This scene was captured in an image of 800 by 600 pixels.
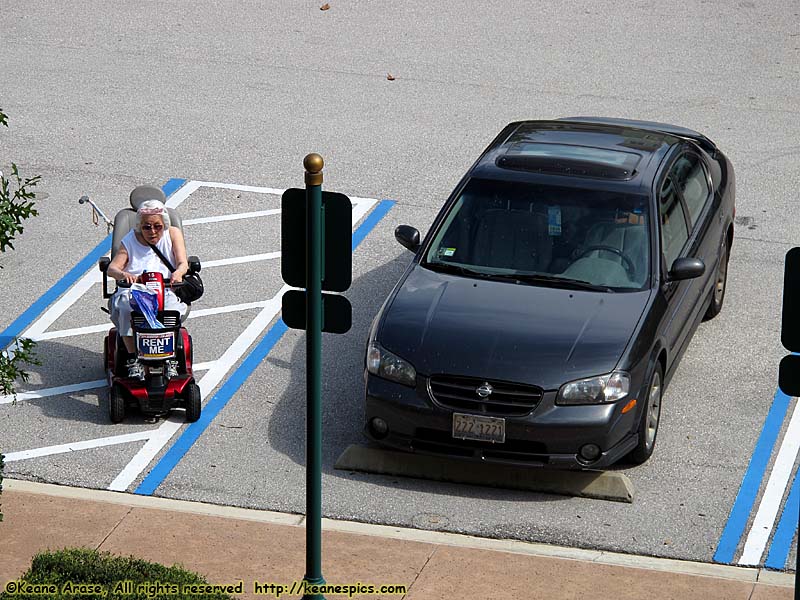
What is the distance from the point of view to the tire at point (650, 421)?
9219 mm

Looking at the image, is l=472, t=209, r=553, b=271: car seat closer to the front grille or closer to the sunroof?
the sunroof

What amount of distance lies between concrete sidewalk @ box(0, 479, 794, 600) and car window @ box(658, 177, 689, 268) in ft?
8.66

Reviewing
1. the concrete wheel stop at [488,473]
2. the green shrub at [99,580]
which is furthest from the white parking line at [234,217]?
the green shrub at [99,580]

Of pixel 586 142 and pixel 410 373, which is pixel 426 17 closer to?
pixel 586 142

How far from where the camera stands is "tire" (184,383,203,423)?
32.8ft

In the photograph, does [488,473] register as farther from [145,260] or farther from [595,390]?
[145,260]

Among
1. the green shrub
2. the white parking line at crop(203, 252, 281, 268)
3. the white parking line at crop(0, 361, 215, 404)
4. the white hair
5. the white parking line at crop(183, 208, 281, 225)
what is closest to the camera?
the green shrub

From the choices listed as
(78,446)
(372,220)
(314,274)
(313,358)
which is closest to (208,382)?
(78,446)

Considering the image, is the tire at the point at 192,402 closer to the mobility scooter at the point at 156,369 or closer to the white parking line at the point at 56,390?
the mobility scooter at the point at 156,369

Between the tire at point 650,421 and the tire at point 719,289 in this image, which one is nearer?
the tire at point 650,421

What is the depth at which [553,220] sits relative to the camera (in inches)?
393

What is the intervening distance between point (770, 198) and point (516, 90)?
450 cm

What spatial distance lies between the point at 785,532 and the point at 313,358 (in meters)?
3.62

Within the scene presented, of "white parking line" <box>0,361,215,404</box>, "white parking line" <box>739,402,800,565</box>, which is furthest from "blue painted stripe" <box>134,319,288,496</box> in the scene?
"white parking line" <box>739,402,800,565</box>
